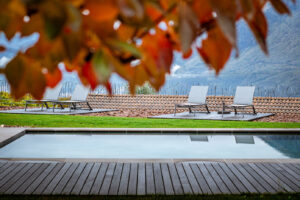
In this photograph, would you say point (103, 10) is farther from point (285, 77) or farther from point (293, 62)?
point (293, 62)

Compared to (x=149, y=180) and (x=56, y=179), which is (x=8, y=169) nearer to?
(x=56, y=179)

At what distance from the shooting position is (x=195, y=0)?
53cm

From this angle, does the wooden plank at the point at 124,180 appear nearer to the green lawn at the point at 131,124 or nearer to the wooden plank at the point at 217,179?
the wooden plank at the point at 217,179

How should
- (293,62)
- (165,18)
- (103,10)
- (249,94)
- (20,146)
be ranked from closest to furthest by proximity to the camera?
(103,10) → (165,18) → (20,146) → (249,94) → (293,62)

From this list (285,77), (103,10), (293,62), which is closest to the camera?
(103,10)

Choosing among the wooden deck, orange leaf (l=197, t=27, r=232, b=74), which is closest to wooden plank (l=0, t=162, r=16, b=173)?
the wooden deck

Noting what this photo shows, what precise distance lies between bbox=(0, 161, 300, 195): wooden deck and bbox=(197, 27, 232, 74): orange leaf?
245 cm

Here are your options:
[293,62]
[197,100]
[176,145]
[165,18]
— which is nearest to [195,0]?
[165,18]

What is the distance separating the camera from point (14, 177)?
3355 millimetres

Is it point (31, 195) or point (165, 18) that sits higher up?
point (165, 18)

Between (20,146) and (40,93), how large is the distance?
5.99 m

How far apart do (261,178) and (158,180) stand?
1.05 m

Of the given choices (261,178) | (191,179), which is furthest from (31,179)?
(261,178)

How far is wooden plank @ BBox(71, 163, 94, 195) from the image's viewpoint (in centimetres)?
298
